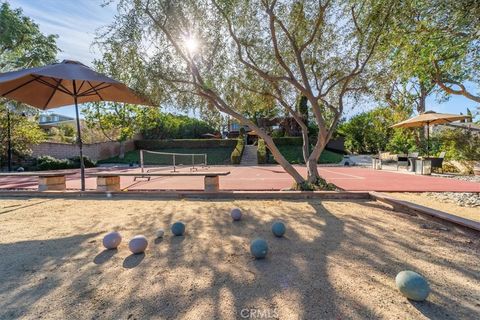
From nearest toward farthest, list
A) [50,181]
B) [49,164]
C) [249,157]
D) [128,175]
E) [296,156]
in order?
[128,175] < [50,181] < [49,164] < [296,156] < [249,157]

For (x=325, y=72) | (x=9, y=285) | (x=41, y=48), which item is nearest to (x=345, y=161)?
Result: (x=325, y=72)

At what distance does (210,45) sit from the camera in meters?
6.38

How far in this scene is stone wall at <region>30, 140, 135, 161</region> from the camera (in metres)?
18.7

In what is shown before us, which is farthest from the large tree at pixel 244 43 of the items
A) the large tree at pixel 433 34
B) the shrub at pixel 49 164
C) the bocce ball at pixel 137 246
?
→ the shrub at pixel 49 164

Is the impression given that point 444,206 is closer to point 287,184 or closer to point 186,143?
point 287,184

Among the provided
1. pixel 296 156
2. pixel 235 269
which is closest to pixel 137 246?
pixel 235 269

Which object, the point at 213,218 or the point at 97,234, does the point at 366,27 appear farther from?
the point at 97,234

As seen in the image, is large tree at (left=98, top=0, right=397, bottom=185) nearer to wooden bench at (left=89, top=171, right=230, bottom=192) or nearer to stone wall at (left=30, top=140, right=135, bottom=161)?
wooden bench at (left=89, top=171, right=230, bottom=192)

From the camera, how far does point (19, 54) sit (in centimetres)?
1769

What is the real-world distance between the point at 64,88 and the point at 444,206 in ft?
30.5

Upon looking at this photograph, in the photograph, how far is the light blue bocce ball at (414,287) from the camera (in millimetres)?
1872

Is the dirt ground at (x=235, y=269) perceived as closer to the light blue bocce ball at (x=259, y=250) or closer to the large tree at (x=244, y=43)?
the light blue bocce ball at (x=259, y=250)

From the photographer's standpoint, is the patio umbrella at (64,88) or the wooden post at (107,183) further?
the wooden post at (107,183)

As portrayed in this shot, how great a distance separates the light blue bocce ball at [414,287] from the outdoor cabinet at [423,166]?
11083 mm
